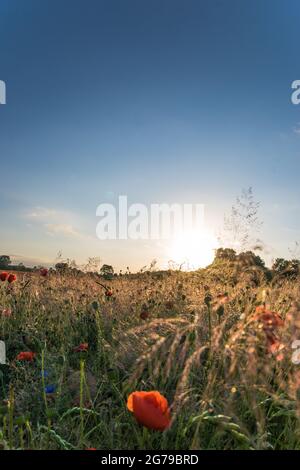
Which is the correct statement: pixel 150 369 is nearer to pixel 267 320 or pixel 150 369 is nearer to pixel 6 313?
pixel 267 320

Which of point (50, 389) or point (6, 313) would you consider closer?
point (50, 389)

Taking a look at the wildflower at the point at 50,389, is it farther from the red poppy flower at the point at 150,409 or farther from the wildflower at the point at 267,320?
the wildflower at the point at 267,320

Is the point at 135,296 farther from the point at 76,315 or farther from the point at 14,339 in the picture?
the point at 14,339

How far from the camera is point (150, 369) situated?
2359 mm

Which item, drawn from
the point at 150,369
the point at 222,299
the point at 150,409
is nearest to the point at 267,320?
the point at 222,299

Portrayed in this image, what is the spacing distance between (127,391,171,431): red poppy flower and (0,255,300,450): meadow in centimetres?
3

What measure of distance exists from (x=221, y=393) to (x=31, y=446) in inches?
37.6

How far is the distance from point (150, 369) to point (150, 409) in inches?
27.8

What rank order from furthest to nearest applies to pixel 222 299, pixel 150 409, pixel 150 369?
1. pixel 150 369
2. pixel 222 299
3. pixel 150 409

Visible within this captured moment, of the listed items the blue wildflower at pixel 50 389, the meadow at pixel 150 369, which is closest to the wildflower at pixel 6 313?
the meadow at pixel 150 369

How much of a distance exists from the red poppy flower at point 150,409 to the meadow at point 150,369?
0.10ft
